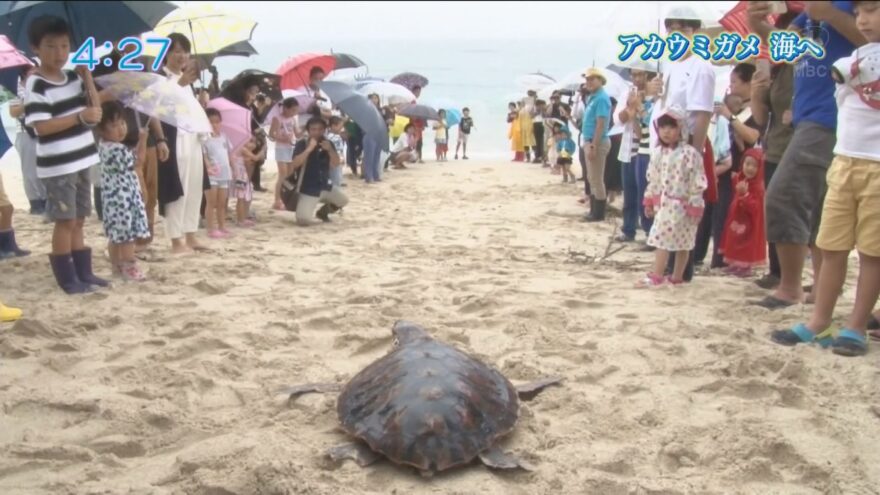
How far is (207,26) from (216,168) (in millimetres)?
1481

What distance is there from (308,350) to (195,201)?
2656 millimetres

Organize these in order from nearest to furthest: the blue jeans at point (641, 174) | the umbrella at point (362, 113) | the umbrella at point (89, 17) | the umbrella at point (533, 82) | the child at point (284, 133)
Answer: the umbrella at point (89, 17)
the blue jeans at point (641, 174)
the child at point (284, 133)
the umbrella at point (362, 113)
the umbrella at point (533, 82)

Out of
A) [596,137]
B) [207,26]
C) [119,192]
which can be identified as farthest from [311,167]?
[596,137]

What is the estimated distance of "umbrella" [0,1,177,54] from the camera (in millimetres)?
4617

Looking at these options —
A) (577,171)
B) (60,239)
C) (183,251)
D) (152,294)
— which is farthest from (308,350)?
(577,171)

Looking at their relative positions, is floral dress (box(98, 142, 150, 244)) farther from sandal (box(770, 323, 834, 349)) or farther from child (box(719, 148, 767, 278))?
child (box(719, 148, 767, 278))

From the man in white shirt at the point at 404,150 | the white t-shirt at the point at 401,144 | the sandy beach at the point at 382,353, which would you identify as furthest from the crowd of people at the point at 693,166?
the white t-shirt at the point at 401,144

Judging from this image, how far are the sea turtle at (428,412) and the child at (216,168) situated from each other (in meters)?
4.05

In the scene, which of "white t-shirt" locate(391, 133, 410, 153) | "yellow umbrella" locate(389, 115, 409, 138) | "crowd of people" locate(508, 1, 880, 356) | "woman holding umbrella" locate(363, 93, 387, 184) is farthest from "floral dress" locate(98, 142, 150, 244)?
"yellow umbrella" locate(389, 115, 409, 138)

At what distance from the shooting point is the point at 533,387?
125 inches

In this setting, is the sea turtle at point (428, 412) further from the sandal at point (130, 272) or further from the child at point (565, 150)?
the child at point (565, 150)

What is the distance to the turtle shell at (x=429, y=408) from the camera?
249 centimetres

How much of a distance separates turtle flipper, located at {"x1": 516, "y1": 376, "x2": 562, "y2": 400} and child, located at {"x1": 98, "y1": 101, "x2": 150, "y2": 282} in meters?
3.03

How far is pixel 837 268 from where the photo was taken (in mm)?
3570
